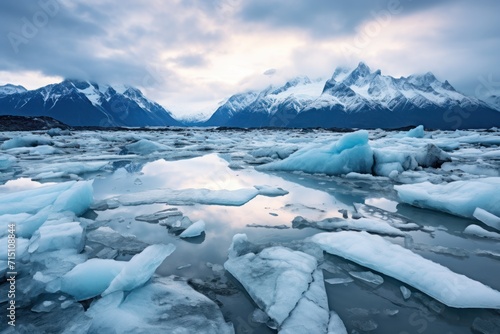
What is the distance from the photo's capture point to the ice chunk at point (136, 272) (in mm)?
2193

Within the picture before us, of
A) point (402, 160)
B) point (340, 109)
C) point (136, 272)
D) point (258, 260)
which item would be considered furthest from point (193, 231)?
point (340, 109)

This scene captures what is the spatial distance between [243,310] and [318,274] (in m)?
0.80

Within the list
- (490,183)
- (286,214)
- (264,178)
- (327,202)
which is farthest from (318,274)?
(264,178)

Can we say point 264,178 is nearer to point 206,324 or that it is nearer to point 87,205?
point 87,205

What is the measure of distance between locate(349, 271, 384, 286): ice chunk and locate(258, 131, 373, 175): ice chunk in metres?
5.89

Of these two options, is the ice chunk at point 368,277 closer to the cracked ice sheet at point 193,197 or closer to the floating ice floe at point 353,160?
the cracked ice sheet at point 193,197

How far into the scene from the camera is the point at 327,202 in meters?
5.20

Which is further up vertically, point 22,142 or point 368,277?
point 22,142

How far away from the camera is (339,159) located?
824 centimetres

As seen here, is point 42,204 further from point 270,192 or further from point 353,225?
point 353,225

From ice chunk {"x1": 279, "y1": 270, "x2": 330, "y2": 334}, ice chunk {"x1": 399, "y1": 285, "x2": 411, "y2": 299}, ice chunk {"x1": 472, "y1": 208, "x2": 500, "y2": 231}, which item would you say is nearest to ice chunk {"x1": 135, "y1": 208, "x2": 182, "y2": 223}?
ice chunk {"x1": 279, "y1": 270, "x2": 330, "y2": 334}

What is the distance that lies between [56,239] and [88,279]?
3.23ft

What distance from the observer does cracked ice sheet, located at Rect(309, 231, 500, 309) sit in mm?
2123

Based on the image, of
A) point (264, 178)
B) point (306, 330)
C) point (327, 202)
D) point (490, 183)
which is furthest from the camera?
point (264, 178)
